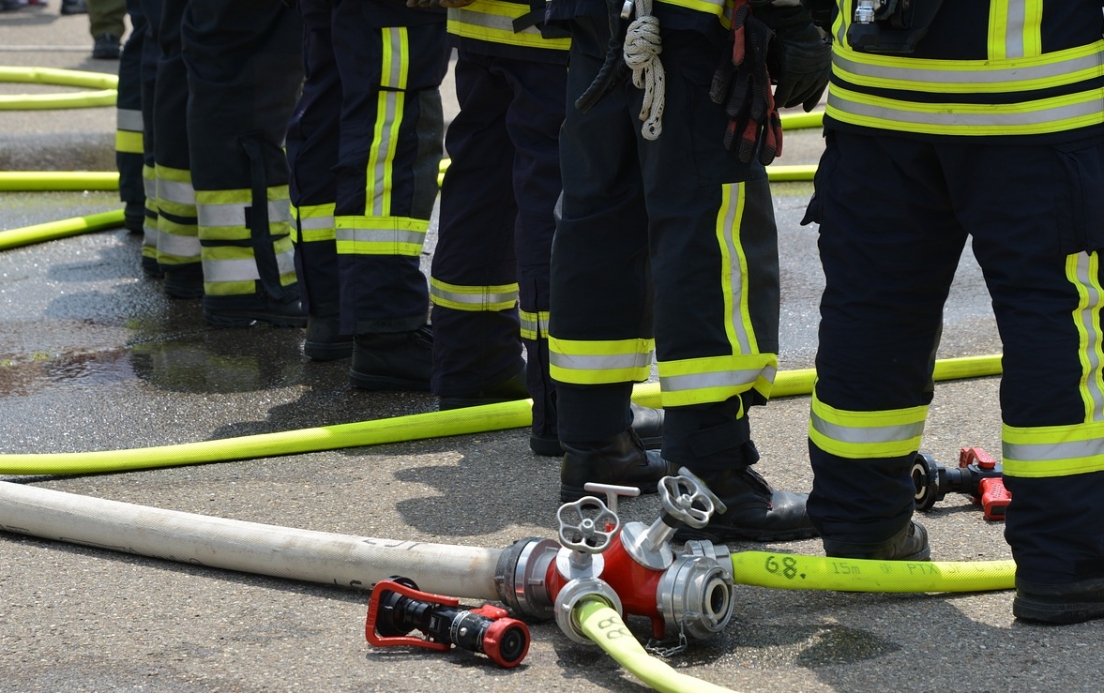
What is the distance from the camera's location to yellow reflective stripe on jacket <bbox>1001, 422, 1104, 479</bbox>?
2.71m

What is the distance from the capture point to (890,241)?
2.84 m

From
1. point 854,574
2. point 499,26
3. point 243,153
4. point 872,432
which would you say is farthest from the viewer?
point 243,153

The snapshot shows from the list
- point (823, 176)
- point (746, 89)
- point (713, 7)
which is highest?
point (713, 7)

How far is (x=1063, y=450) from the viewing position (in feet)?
8.91

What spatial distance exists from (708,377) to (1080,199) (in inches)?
34.5

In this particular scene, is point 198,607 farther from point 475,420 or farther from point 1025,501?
point 1025,501

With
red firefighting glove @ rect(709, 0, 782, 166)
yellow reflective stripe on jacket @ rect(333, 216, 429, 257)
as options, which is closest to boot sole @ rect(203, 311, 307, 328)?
yellow reflective stripe on jacket @ rect(333, 216, 429, 257)

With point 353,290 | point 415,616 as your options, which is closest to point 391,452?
point 353,290

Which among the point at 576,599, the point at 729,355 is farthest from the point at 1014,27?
the point at 576,599

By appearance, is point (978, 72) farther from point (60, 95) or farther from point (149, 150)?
point (60, 95)

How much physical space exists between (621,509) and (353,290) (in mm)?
1337

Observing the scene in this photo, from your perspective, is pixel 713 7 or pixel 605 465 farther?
pixel 605 465

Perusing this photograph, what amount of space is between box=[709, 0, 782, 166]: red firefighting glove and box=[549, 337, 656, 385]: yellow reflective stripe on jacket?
1.93 ft

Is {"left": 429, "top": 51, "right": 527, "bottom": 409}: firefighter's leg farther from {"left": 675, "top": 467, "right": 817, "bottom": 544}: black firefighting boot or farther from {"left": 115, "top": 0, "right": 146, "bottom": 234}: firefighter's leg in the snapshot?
{"left": 115, "top": 0, "right": 146, "bottom": 234}: firefighter's leg
